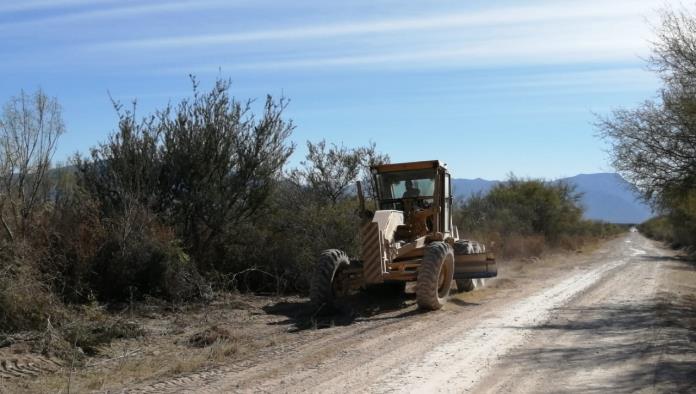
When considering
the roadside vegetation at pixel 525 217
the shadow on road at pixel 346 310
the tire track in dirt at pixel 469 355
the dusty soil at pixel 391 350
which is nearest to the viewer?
the tire track in dirt at pixel 469 355

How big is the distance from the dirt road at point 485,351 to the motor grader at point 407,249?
652 millimetres

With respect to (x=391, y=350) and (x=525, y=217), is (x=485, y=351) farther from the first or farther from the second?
(x=525, y=217)

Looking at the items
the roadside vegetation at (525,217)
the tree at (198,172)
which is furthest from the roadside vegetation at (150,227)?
the roadside vegetation at (525,217)

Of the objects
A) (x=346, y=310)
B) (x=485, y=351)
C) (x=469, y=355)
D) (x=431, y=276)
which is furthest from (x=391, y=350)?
(x=346, y=310)

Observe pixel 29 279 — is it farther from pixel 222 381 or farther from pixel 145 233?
pixel 222 381

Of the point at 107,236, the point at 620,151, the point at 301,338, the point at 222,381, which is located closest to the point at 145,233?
the point at 107,236

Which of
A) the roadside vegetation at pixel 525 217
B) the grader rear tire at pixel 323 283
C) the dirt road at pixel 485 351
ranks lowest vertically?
the dirt road at pixel 485 351

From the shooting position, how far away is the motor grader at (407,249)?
47.2 ft

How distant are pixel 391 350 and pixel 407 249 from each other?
16.7 feet

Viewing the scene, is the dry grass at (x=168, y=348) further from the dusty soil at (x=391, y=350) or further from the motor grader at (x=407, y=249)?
the motor grader at (x=407, y=249)

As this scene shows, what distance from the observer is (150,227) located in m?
15.1

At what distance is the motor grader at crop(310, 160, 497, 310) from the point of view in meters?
14.4

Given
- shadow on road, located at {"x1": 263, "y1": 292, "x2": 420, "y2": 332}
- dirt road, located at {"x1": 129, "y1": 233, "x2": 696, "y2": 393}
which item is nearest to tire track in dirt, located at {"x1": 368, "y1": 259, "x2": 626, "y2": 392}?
dirt road, located at {"x1": 129, "y1": 233, "x2": 696, "y2": 393}

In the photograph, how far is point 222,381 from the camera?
846cm
